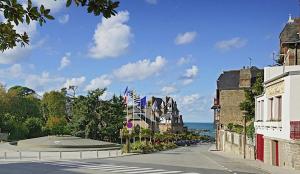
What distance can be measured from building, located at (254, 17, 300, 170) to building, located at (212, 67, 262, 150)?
3621cm

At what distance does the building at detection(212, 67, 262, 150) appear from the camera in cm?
7738

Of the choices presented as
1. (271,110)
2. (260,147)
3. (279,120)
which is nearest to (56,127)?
(260,147)

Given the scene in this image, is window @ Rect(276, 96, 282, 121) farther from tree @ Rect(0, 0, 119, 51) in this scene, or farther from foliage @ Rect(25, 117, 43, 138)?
foliage @ Rect(25, 117, 43, 138)

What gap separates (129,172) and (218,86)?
5759cm

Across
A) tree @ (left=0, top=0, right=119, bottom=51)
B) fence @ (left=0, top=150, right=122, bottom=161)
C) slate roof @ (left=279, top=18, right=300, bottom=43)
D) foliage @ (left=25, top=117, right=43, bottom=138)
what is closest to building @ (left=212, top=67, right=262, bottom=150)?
slate roof @ (left=279, top=18, right=300, bottom=43)

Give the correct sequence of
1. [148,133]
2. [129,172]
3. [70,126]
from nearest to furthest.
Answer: [129,172], [70,126], [148,133]

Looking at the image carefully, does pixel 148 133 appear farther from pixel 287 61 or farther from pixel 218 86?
pixel 287 61

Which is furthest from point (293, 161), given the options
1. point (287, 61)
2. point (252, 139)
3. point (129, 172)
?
point (287, 61)

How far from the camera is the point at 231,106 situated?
79312 millimetres

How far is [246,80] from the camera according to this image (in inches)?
3049

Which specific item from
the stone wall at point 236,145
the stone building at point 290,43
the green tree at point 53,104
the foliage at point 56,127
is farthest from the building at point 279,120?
the green tree at point 53,104

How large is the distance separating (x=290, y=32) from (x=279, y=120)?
2011 centimetres

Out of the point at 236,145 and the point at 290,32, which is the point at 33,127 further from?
the point at 290,32

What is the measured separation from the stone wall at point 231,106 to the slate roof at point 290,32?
2875 cm
